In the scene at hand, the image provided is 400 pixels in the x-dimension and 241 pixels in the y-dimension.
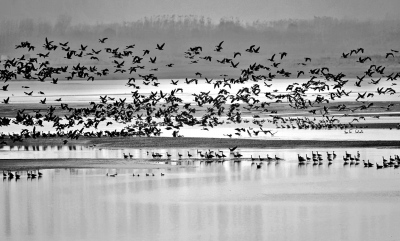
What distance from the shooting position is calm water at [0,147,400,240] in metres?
35.2

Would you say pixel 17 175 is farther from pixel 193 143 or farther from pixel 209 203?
pixel 193 143

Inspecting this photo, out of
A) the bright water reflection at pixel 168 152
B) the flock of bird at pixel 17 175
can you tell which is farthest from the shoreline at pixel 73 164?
the bright water reflection at pixel 168 152

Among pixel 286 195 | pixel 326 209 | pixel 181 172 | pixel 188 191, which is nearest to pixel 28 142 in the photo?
pixel 181 172

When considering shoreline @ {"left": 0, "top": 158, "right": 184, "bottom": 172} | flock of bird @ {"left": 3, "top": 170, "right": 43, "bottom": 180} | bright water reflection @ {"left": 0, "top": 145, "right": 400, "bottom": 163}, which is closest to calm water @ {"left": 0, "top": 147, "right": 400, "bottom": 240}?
flock of bird @ {"left": 3, "top": 170, "right": 43, "bottom": 180}

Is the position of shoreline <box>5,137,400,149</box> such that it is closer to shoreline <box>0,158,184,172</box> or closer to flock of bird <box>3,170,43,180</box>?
shoreline <box>0,158,184,172</box>

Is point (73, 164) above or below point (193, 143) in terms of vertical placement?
below

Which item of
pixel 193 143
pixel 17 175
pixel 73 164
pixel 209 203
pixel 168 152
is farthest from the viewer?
pixel 193 143

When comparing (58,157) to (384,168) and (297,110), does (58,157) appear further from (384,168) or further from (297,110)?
(297,110)

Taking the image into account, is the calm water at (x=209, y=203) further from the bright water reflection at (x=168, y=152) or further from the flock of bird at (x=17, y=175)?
the bright water reflection at (x=168, y=152)

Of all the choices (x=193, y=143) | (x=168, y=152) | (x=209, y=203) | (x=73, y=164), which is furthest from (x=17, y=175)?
(x=193, y=143)

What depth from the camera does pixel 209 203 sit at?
4162cm

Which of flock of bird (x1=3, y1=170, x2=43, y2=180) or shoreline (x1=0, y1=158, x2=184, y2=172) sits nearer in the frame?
flock of bird (x1=3, y1=170, x2=43, y2=180)

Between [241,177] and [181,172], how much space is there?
3.83 m

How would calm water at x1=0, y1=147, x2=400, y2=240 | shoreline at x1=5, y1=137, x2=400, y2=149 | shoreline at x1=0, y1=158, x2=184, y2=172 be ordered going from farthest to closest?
shoreline at x1=5, y1=137, x2=400, y2=149 < shoreline at x1=0, y1=158, x2=184, y2=172 < calm water at x1=0, y1=147, x2=400, y2=240
